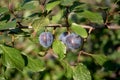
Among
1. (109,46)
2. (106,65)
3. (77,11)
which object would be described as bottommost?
(109,46)

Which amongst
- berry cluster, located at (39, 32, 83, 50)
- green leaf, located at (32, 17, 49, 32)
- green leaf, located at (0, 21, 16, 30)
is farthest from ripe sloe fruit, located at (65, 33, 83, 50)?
green leaf, located at (0, 21, 16, 30)

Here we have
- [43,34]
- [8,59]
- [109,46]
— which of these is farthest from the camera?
[109,46]

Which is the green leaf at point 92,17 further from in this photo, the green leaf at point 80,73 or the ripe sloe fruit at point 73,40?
the green leaf at point 80,73

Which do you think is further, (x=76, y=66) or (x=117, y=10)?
(x=117, y=10)

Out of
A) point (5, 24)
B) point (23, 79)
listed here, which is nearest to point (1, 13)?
point (5, 24)

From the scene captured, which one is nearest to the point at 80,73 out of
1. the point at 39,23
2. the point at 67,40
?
the point at 67,40

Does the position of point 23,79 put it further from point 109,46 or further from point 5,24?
point 5,24

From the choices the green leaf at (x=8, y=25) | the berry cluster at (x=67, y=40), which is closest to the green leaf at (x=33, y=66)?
the berry cluster at (x=67, y=40)
